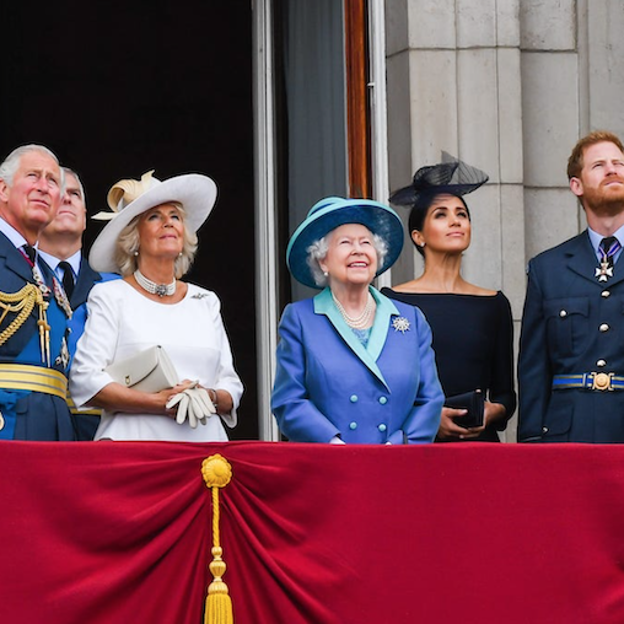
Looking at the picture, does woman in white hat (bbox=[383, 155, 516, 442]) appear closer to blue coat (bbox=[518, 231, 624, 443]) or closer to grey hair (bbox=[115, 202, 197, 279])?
blue coat (bbox=[518, 231, 624, 443])

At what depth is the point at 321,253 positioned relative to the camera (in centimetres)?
692

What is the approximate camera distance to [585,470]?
6.21 metres

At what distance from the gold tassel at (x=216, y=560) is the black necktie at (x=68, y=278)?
149 centimetres

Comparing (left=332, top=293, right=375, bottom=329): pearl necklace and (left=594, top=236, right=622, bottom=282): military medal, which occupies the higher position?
(left=594, top=236, right=622, bottom=282): military medal

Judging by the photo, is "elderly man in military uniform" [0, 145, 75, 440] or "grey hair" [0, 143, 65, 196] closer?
"elderly man in military uniform" [0, 145, 75, 440]

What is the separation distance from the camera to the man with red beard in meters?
7.07

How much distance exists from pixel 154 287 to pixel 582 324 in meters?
1.75

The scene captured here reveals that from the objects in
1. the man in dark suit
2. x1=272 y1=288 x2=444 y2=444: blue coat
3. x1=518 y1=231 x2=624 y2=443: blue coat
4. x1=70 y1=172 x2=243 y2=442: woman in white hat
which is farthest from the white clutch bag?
x1=518 y1=231 x2=624 y2=443: blue coat

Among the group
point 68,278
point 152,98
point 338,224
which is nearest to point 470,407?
point 338,224

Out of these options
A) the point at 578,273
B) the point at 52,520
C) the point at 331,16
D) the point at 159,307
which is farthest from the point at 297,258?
the point at 331,16

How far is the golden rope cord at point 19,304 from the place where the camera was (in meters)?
6.39

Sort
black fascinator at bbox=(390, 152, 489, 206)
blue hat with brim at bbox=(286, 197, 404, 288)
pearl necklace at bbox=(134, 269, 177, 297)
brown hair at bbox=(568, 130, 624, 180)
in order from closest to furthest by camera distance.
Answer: pearl necklace at bbox=(134, 269, 177, 297)
blue hat with brim at bbox=(286, 197, 404, 288)
brown hair at bbox=(568, 130, 624, 180)
black fascinator at bbox=(390, 152, 489, 206)

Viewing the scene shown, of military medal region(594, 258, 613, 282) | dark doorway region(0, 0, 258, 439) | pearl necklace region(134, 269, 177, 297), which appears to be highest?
dark doorway region(0, 0, 258, 439)

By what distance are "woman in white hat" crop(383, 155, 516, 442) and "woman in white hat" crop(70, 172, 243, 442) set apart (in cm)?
106
